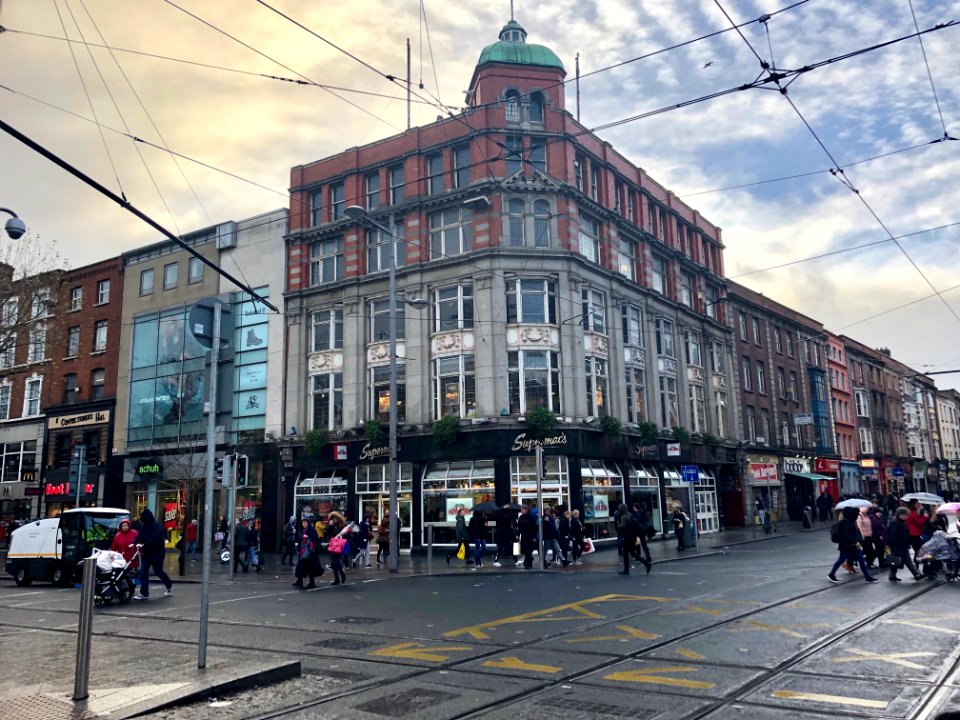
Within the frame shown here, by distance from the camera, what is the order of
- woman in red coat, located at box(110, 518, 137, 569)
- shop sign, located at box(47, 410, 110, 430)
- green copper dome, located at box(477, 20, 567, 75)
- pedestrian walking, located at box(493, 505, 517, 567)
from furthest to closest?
shop sign, located at box(47, 410, 110, 430) → green copper dome, located at box(477, 20, 567, 75) → pedestrian walking, located at box(493, 505, 517, 567) → woman in red coat, located at box(110, 518, 137, 569)

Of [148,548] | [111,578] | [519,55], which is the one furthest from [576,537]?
[519,55]

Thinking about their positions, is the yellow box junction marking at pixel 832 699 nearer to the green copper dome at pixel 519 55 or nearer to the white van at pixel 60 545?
the white van at pixel 60 545

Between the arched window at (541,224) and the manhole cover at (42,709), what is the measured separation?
1030 inches

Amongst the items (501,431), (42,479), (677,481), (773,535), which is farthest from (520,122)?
(42,479)

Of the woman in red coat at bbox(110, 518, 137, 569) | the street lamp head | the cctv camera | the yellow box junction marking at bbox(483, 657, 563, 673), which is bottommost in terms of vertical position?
the yellow box junction marking at bbox(483, 657, 563, 673)

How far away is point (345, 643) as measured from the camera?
33.4ft

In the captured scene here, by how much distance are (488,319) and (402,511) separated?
844 centimetres

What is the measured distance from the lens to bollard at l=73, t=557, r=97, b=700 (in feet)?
22.5

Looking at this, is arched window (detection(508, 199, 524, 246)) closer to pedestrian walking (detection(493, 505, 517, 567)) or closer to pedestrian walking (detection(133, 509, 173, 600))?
pedestrian walking (detection(493, 505, 517, 567))

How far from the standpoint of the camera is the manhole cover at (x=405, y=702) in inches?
263

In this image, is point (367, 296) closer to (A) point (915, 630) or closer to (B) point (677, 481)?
(B) point (677, 481)

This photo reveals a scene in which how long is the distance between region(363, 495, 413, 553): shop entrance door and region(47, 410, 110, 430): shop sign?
18016 millimetres

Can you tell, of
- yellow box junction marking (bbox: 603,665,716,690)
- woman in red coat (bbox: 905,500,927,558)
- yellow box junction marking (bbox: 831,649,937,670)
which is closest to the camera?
yellow box junction marking (bbox: 603,665,716,690)

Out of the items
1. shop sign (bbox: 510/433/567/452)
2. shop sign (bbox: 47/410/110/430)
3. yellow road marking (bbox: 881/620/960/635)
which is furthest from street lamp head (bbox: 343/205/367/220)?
shop sign (bbox: 47/410/110/430)
